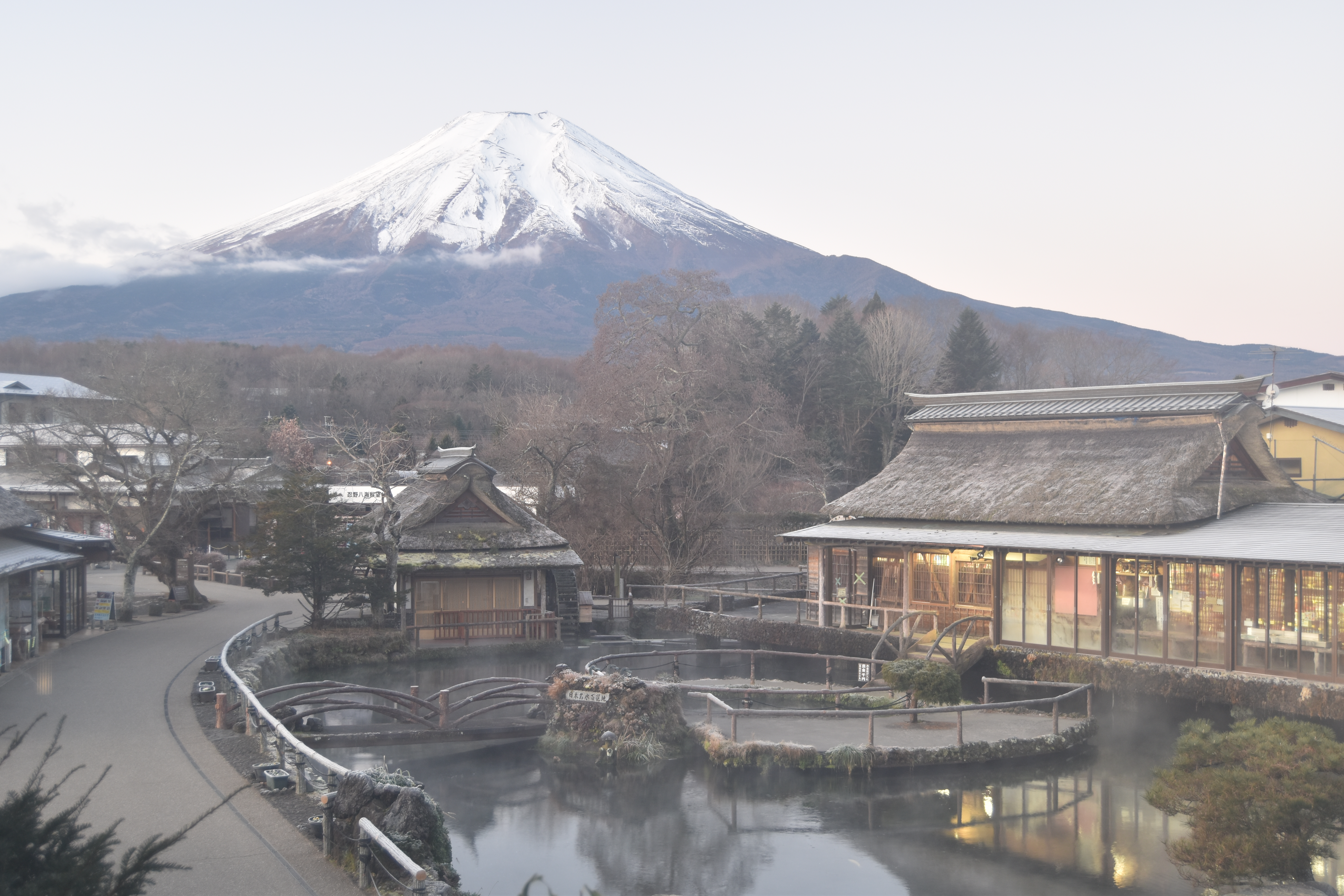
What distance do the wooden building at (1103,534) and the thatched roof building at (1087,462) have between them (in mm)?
46

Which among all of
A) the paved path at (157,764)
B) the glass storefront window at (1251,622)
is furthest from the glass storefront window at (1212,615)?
the paved path at (157,764)

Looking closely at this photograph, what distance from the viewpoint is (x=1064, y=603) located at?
68.4 feet

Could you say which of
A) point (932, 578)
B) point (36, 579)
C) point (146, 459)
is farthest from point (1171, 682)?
point (146, 459)

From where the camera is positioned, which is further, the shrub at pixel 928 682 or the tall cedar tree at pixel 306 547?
the tall cedar tree at pixel 306 547

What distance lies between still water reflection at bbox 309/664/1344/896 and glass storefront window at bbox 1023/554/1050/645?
3.68 meters

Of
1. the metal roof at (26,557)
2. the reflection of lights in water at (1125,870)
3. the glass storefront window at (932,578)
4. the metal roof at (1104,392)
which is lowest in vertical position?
the reflection of lights in water at (1125,870)

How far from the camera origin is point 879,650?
893 inches

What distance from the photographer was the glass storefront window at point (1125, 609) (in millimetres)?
19688

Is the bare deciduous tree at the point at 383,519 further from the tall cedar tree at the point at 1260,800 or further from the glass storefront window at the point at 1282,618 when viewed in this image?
the tall cedar tree at the point at 1260,800

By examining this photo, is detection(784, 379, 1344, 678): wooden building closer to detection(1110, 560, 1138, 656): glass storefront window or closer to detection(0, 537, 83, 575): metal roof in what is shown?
detection(1110, 560, 1138, 656): glass storefront window

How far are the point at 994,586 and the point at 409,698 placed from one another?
12445 mm

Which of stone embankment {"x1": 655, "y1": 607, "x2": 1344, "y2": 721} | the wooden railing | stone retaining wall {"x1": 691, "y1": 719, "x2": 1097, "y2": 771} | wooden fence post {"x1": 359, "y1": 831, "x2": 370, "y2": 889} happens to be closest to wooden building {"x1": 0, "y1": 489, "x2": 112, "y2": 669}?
the wooden railing

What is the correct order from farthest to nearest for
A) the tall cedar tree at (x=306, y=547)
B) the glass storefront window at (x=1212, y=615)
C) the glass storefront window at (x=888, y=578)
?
the glass storefront window at (x=888, y=578) < the tall cedar tree at (x=306, y=547) < the glass storefront window at (x=1212, y=615)

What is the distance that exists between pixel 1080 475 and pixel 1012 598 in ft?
11.4
